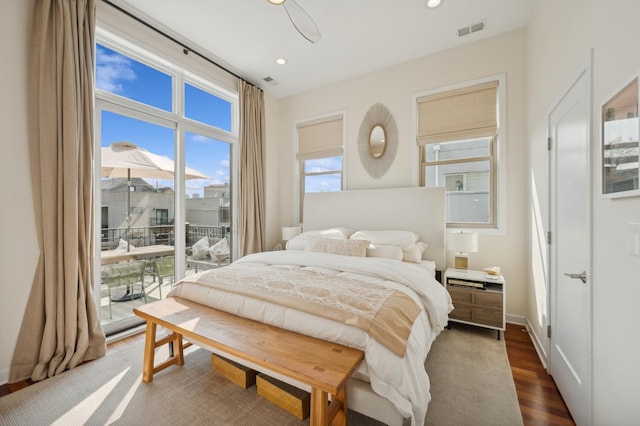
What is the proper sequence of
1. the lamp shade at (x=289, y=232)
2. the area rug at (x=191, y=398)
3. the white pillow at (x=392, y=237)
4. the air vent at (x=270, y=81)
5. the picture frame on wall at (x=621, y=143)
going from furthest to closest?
the lamp shade at (x=289, y=232), the air vent at (x=270, y=81), the white pillow at (x=392, y=237), the area rug at (x=191, y=398), the picture frame on wall at (x=621, y=143)

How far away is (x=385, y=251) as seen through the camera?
9.42 ft

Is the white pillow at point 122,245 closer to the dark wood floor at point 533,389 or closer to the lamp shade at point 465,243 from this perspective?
the lamp shade at point 465,243

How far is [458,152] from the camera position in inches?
136

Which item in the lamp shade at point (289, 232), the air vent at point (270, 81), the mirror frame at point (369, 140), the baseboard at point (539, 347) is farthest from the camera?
the lamp shade at point (289, 232)

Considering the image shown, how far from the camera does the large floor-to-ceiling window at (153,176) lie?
273cm

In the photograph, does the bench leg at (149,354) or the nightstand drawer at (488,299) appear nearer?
the bench leg at (149,354)

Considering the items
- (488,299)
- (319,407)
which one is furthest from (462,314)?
(319,407)

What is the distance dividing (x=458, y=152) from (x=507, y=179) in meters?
0.65

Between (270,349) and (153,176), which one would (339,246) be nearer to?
(270,349)

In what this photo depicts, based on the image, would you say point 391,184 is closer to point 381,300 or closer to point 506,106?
point 506,106

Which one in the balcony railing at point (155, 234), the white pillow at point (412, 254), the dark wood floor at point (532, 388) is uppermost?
the balcony railing at point (155, 234)

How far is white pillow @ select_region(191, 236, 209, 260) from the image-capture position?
11.7ft

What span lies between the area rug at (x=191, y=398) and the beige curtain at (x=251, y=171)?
198 centimetres

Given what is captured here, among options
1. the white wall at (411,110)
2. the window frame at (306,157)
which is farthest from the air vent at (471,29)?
the window frame at (306,157)
